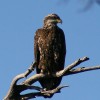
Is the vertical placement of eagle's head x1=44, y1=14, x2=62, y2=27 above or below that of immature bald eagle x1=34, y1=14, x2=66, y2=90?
above

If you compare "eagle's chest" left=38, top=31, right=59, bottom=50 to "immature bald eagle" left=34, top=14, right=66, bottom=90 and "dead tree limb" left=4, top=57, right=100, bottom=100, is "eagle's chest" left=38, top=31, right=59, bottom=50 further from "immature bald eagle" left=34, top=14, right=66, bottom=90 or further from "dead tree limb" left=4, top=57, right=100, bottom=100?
"dead tree limb" left=4, top=57, right=100, bottom=100

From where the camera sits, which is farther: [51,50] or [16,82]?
[51,50]

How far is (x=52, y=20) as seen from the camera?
11.8m

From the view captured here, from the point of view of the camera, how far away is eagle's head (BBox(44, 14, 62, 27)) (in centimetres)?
1177

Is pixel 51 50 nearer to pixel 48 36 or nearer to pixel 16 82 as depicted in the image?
pixel 48 36

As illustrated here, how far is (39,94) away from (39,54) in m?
2.20

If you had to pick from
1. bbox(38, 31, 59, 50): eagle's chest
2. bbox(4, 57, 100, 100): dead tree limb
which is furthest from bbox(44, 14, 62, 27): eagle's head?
bbox(4, 57, 100, 100): dead tree limb

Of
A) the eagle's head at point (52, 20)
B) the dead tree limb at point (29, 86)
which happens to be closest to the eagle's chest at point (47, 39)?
the eagle's head at point (52, 20)

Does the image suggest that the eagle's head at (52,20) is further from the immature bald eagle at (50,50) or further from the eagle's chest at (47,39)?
the eagle's chest at (47,39)

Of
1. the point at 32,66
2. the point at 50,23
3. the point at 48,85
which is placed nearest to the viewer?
the point at 32,66

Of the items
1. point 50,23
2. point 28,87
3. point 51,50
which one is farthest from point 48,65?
point 28,87

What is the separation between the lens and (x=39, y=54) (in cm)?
1151

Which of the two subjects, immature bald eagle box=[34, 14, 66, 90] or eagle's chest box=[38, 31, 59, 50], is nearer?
immature bald eagle box=[34, 14, 66, 90]

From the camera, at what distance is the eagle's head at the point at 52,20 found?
1177cm
